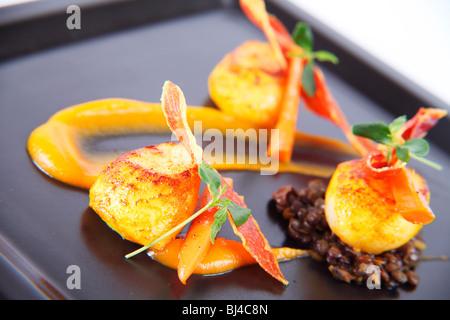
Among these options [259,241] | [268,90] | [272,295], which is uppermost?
[268,90]

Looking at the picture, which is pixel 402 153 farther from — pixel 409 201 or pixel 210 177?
pixel 210 177

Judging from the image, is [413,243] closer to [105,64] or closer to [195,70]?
[195,70]

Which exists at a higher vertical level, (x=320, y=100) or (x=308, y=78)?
(x=308, y=78)

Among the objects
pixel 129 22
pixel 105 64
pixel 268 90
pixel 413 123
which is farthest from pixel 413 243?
pixel 129 22

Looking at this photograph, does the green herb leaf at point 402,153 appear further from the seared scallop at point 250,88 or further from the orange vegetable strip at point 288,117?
the seared scallop at point 250,88

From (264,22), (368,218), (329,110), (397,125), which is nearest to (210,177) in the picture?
(368,218)
